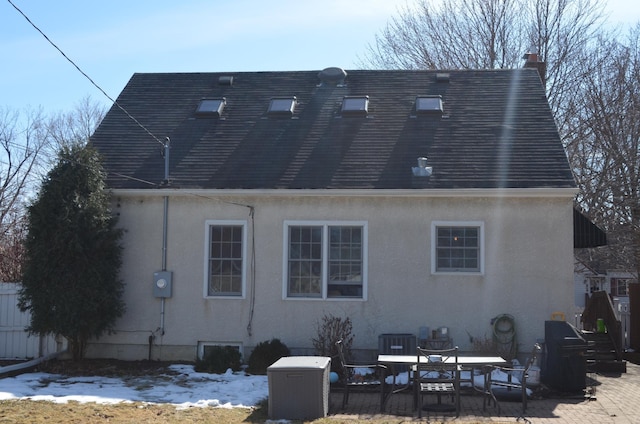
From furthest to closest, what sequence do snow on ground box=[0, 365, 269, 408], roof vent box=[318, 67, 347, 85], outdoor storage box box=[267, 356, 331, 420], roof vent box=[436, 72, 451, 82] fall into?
1. roof vent box=[318, 67, 347, 85]
2. roof vent box=[436, 72, 451, 82]
3. snow on ground box=[0, 365, 269, 408]
4. outdoor storage box box=[267, 356, 331, 420]

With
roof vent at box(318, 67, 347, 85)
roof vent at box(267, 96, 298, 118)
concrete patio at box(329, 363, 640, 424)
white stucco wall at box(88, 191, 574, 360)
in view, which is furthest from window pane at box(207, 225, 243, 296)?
roof vent at box(318, 67, 347, 85)

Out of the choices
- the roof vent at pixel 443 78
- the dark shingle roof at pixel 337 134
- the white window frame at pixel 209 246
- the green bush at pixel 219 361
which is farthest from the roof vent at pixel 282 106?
the green bush at pixel 219 361

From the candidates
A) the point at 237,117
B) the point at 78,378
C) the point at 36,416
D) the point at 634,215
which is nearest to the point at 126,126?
the point at 237,117

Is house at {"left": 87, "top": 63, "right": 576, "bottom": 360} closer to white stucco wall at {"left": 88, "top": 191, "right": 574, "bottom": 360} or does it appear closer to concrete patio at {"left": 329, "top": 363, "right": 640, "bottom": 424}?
white stucco wall at {"left": 88, "top": 191, "right": 574, "bottom": 360}

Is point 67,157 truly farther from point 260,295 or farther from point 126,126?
point 260,295

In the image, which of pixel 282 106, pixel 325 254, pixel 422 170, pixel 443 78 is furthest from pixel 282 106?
pixel 325 254

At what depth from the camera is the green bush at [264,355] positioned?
46.4 ft

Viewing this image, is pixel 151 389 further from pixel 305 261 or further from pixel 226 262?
pixel 305 261

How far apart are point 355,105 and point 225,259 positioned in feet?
16.4

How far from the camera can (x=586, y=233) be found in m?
15.9

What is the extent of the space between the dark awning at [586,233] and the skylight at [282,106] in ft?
22.5

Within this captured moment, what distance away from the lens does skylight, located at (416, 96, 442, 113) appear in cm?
1733

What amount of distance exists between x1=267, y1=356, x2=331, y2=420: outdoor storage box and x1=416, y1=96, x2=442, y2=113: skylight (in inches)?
340

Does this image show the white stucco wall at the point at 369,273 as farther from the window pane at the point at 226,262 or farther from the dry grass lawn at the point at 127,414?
the dry grass lawn at the point at 127,414
